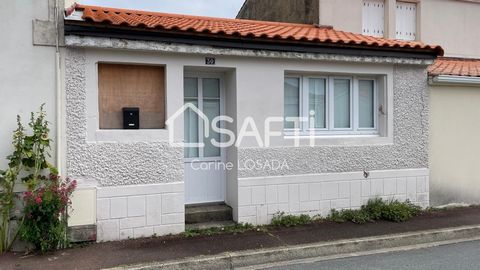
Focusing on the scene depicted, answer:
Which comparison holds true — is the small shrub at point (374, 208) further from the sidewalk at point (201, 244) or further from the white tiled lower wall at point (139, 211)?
the white tiled lower wall at point (139, 211)

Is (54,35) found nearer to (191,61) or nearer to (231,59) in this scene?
(191,61)

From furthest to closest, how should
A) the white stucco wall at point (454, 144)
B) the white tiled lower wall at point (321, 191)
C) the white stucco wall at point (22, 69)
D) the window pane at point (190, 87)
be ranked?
1. the white stucco wall at point (454, 144)
2. the window pane at point (190, 87)
3. the white tiled lower wall at point (321, 191)
4. the white stucco wall at point (22, 69)

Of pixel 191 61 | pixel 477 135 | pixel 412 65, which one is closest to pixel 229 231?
pixel 191 61

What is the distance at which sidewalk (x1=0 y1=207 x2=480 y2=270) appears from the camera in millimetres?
4852

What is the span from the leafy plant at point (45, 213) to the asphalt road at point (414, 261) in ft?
9.94

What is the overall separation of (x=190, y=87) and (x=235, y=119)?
1.00m

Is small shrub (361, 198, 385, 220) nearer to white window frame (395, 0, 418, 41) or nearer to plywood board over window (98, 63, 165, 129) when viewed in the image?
plywood board over window (98, 63, 165, 129)

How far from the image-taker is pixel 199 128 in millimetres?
6676

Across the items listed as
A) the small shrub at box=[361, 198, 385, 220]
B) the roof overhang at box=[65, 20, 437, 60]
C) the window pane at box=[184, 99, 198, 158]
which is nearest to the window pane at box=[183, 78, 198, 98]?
the window pane at box=[184, 99, 198, 158]

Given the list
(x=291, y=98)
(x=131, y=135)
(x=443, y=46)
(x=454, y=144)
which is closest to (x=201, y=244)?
(x=131, y=135)

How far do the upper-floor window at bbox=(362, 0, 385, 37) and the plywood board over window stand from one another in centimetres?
696

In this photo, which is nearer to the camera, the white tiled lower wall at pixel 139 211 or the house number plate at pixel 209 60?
the white tiled lower wall at pixel 139 211

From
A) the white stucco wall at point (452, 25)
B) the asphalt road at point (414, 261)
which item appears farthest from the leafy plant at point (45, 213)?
the white stucco wall at point (452, 25)

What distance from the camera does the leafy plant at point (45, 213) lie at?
4.98 meters
